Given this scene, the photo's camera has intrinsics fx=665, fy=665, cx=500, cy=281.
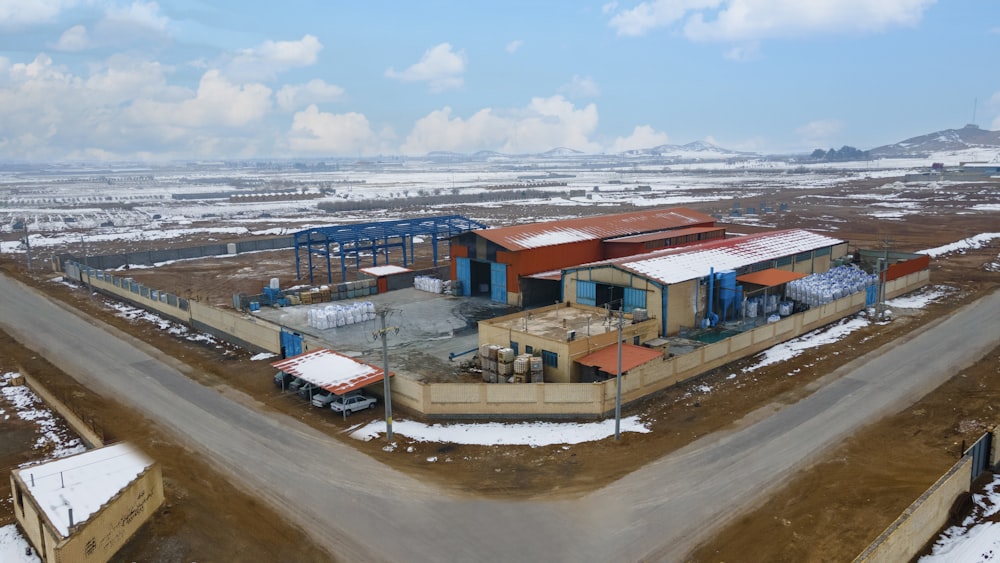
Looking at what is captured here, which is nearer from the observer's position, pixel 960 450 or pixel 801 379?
pixel 960 450

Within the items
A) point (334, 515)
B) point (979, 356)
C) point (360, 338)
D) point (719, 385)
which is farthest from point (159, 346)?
point (979, 356)

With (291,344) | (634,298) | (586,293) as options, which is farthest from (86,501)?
(586,293)

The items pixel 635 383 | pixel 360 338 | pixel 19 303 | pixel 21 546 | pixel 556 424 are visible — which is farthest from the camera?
pixel 19 303

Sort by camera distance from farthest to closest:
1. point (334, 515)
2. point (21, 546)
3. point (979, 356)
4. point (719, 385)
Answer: point (979, 356) → point (719, 385) → point (334, 515) → point (21, 546)

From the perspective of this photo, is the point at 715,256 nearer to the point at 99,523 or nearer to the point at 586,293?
the point at 586,293

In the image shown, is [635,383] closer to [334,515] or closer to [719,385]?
Result: [719,385]

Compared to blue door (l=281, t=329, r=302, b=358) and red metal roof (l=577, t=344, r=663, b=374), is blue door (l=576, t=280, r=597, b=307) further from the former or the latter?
blue door (l=281, t=329, r=302, b=358)

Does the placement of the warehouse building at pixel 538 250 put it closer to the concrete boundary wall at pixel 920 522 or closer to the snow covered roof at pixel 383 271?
the snow covered roof at pixel 383 271

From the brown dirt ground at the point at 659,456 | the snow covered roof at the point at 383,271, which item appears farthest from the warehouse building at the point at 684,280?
the snow covered roof at the point at 383,271
